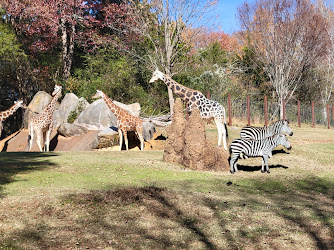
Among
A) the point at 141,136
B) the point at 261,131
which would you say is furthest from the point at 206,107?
the point at 141,136

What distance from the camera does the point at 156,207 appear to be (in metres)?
8.59

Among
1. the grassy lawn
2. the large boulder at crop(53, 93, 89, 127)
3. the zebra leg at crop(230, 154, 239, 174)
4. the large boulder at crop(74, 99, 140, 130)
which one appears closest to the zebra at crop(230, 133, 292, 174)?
the zebra leg at crop(230, 154, 239, 174)

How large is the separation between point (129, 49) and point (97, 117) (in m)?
9.61

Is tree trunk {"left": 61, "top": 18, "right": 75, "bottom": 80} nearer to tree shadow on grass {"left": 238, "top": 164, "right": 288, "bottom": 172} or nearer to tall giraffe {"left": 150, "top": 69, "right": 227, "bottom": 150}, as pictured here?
tall giraffe {"left": 150, "top": 69, "right": 227, "bottom": 150}

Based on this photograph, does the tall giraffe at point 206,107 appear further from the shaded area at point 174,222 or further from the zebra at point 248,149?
the shaded area at point 174,222

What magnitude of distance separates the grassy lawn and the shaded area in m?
0.02

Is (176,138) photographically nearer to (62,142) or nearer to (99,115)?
(62,142)

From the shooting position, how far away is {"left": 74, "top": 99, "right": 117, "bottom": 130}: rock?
23203 mm

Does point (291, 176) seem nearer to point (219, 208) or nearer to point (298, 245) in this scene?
point (219, 208)

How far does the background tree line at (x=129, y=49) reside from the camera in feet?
94.7

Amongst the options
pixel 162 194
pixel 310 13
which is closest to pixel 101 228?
pixel 162 194

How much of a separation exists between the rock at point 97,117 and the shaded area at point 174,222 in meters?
13.7

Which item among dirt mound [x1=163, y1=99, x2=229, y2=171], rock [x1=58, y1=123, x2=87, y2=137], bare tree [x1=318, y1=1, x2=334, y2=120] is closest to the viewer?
dirt mound [x1=163, y1=99, x2=229, y2=171]

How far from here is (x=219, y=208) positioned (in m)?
8.77
